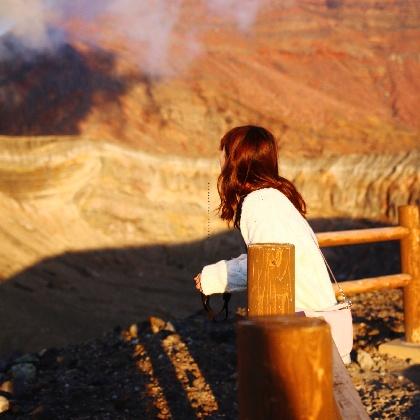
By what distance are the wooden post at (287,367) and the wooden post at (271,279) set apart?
31 centimetres

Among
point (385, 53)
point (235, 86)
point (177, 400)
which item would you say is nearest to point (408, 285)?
point (177, 400)

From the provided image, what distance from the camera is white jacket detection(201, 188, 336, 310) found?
2043 millimetres

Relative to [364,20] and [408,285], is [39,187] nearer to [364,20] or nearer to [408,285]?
[408,285]

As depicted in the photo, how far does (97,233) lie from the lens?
11.5m

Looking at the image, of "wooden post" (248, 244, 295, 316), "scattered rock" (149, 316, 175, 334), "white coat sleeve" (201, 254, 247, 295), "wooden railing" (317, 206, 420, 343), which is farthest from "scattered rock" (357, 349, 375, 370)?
"wooden post" (248, 244, 295, 316)

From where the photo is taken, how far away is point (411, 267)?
469 cm

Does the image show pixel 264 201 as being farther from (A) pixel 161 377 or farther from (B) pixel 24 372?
(B) pixel 24 372

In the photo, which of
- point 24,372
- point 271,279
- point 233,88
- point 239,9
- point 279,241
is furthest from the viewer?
point 239,9

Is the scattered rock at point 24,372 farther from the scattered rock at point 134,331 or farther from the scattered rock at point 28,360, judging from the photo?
the scattered rock at point 134,331

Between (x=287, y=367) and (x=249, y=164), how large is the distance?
0.86m

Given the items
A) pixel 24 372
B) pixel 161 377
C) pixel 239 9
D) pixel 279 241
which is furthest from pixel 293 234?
pixel 239 9

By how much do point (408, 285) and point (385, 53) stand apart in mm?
14600

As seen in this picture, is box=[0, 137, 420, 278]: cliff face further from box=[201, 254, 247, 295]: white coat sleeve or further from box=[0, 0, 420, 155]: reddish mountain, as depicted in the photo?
box=[201, 254, 247, 295]: white coat sleeve

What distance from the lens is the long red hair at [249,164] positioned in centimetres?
217
